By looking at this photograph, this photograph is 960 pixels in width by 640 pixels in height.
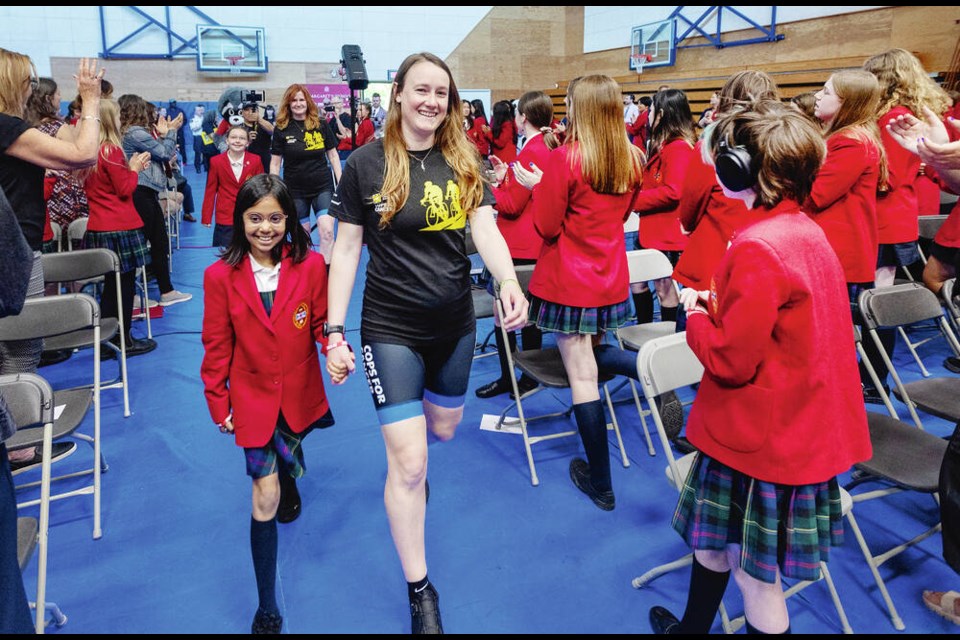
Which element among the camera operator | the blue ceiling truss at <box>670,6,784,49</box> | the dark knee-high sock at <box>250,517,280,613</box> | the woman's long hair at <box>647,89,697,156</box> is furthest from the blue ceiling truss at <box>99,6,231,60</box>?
the dark knee-high sock at <box>250,517,280,613</box>

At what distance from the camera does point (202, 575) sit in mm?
2355

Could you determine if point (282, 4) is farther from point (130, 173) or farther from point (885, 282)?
point (885, 282)

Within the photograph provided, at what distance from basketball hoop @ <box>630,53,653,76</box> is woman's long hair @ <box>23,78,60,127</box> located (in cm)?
1380

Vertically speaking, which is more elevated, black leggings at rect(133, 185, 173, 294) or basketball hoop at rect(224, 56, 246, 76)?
basketball hoop at rect(224, 56, 246, 76)

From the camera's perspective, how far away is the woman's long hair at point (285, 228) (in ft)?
6.89

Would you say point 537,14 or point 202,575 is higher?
point 537,14

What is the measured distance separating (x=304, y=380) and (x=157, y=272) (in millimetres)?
4299

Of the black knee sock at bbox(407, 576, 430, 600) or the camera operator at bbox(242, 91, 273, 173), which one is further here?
the camera operator at bbox(242, 91, 273, 173)

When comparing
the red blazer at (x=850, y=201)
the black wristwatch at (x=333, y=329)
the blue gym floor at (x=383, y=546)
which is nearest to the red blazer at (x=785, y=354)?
the blue gym floor at (x=383, y=546)

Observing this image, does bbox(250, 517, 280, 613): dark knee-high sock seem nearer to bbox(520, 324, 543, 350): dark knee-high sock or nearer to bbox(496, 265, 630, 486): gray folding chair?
bbox(496, 265, 630, 486): gray folding chair

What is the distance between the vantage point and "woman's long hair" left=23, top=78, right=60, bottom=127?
334 cm

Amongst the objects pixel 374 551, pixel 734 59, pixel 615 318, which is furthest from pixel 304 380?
pixel 734 59

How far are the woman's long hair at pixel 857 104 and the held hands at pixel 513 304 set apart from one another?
196 cm

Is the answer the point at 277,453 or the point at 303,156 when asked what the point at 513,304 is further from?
the point at 303,156
